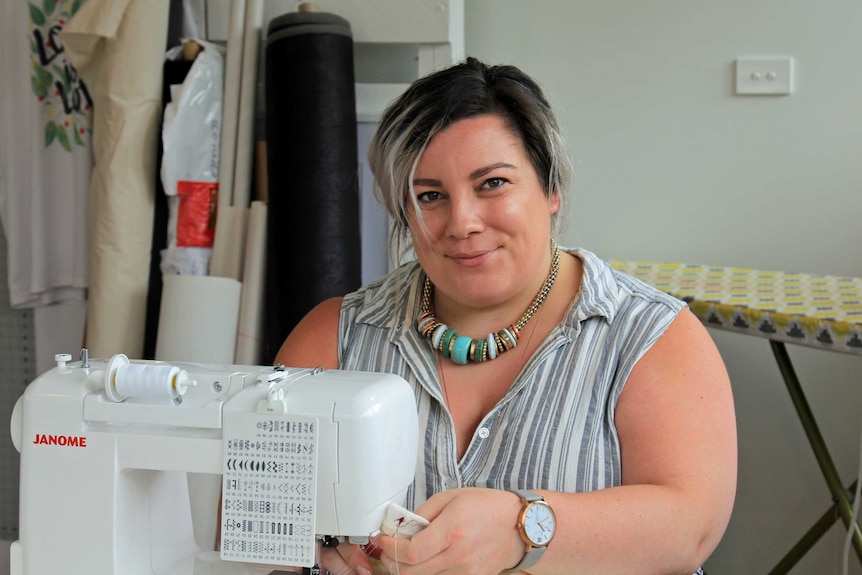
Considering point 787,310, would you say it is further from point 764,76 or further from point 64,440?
point 64,440

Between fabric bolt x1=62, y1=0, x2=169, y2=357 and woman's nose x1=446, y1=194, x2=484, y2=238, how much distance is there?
3.95ft

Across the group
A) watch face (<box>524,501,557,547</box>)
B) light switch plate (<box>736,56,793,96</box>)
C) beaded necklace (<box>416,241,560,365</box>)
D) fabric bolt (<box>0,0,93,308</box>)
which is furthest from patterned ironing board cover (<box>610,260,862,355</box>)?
fabric bolt (<box>0,0,93,308</box>)

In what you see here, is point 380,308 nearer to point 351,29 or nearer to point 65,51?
point 351,29

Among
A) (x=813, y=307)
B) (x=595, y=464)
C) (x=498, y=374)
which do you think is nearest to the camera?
(x=595, y=464)

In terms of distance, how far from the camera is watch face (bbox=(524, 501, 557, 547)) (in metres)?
1.06

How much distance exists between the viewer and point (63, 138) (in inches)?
99.7

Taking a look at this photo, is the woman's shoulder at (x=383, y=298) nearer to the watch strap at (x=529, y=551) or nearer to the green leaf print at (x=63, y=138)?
the watch strap at (x=529, y=551)

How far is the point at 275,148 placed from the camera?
227cm

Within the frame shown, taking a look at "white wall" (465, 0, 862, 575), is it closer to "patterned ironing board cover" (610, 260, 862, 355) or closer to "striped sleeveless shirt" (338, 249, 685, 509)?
"patterned ironing board cover" (610, 260, 862, 355)

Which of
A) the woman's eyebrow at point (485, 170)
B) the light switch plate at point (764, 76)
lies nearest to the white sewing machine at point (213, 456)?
the woman's eyebrow at point (485, 170)

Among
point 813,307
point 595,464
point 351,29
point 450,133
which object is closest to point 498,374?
point 595,464

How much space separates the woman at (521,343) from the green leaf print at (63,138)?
126 cm

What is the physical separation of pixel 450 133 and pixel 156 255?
1251mm

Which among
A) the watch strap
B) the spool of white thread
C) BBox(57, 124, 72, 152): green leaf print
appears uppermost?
BBox(57, 124, 72, 152): green leaf print
